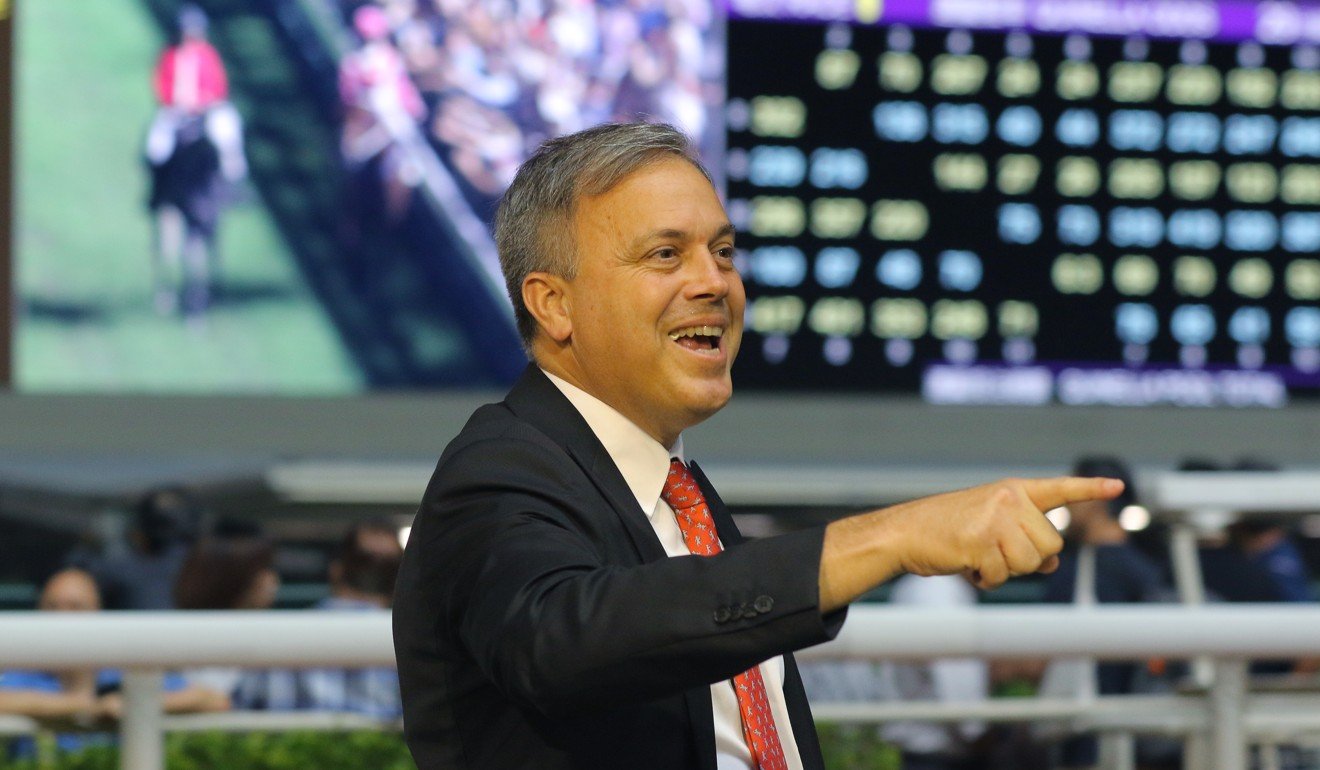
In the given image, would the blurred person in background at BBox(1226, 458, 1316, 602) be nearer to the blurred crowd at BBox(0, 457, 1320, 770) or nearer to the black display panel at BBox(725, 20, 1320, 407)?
the blurred crowd at BBox(0, 457, 1320, 770)

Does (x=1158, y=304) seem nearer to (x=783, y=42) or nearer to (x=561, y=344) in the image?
(x=783, y=42)

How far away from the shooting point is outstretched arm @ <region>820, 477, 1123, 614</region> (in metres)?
1.18

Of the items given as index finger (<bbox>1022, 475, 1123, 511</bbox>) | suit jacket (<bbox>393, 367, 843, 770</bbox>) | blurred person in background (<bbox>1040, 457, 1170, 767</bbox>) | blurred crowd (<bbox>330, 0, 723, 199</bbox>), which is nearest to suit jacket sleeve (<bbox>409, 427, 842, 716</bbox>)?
suit jacket (<bbox>393, 367, 843, 770</bbox>)

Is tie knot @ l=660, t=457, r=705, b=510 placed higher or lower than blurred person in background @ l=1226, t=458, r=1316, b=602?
lower

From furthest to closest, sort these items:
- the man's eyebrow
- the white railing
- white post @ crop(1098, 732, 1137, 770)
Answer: white post @ crop(1098, 732, 1137, 770)
the white railing
the man's eyebrow

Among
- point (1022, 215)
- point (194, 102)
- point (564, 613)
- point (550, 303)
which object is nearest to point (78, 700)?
point (550, 303)

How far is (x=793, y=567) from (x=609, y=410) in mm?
399

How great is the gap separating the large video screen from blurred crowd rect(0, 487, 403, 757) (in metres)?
2.32

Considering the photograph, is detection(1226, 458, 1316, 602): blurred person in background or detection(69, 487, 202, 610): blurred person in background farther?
detection(1226, 458, 1316, 602): blurred person in background

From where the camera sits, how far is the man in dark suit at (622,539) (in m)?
1.20

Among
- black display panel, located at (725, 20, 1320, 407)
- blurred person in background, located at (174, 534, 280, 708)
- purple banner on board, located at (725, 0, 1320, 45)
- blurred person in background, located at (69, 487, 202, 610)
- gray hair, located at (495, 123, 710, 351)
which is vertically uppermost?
purple banner on board, located at (725, 0, 1320, 45)

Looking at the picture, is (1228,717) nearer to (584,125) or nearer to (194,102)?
(584,125)

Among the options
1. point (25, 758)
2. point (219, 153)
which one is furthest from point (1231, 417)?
Result: point (25, 758)

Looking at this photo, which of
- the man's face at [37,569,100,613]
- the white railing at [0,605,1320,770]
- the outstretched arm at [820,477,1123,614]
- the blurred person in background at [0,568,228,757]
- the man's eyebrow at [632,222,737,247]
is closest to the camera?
the outstretched arm at [820,477,1123,614]
